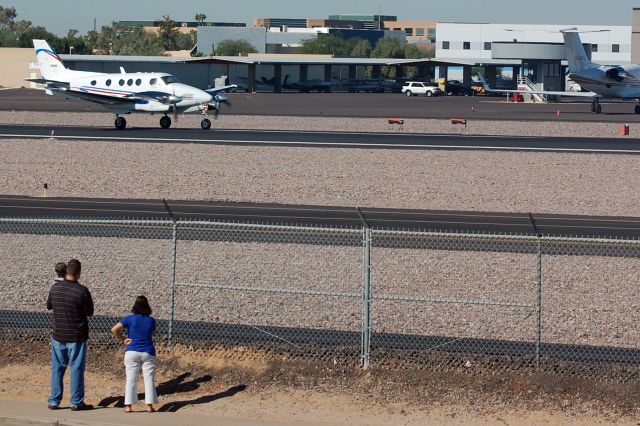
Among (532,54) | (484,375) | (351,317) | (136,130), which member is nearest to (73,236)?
(351,317)

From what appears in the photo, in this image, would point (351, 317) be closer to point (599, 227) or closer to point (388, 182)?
point (599, 227)

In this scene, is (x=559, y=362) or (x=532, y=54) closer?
(x=559, y=362)

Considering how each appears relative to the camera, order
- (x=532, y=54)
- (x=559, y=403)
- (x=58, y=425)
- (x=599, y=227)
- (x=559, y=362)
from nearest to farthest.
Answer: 1. (x=58, y=425)
2. (x=559, y=403)
3. (x=559, y=362)
4. (x=599, y=227)
5. (x=532, y=54)

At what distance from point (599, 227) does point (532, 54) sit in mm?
83068

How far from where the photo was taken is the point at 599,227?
25453 millimetres

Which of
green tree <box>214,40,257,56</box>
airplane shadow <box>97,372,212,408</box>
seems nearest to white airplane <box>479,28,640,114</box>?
airplane shadow <box>97,372,212,408</box>

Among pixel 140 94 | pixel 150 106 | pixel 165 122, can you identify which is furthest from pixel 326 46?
pixel 150 106

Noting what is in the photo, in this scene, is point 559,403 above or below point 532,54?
below

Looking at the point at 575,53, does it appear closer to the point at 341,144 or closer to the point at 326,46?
the point at 341,144

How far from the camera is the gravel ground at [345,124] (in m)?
56.6

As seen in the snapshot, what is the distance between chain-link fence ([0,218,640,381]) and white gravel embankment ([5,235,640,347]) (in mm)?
36

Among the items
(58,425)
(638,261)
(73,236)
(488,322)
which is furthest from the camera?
(73,236)

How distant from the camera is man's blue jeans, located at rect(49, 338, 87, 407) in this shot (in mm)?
12477

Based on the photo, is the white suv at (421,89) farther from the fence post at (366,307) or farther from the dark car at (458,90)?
the fence post at (366,307)
